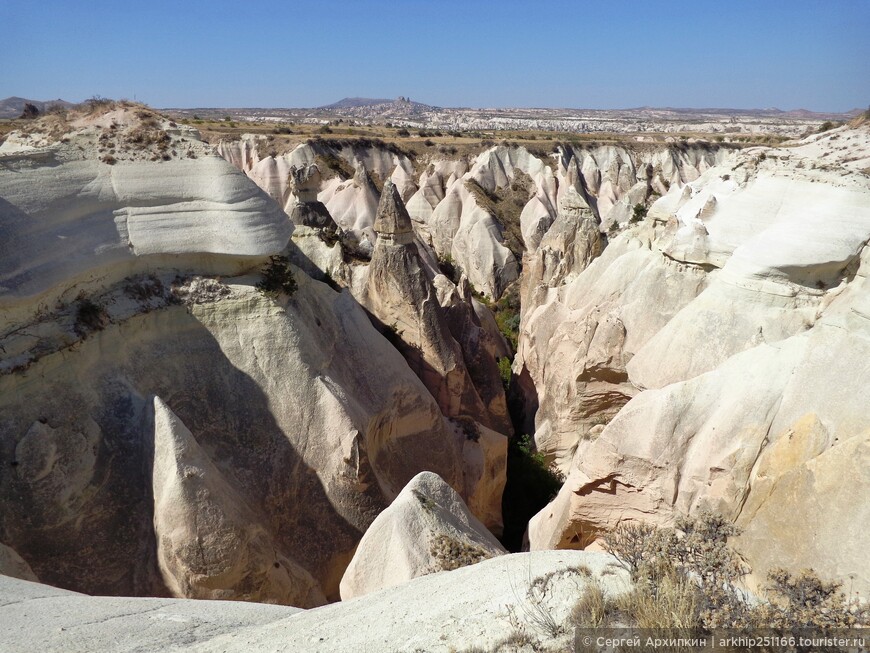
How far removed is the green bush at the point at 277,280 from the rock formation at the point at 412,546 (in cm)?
362

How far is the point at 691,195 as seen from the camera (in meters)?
13.4

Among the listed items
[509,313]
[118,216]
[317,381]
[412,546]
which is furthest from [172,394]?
[509,313]

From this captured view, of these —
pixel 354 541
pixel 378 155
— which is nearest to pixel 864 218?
pixel 354 541

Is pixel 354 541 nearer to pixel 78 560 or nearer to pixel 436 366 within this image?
pixel 78 560

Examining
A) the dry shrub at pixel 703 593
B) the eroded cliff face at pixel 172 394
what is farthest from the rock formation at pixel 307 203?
the dry shrub at pixel 703 593

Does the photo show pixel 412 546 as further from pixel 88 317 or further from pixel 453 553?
pixel 88 317

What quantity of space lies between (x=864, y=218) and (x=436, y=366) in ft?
24.8

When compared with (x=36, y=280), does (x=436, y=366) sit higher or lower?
lower

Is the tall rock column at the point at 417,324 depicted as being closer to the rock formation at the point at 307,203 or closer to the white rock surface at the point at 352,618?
the rock formation at the point at 307,203

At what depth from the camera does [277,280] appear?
28.2ft

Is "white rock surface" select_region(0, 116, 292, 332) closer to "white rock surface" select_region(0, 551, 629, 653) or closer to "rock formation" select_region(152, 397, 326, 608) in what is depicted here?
"rock formation" select_region(152, 397, 326, 608)

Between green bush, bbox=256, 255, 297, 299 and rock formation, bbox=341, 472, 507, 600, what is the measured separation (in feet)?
11.9

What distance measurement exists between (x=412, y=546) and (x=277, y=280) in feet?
14.7

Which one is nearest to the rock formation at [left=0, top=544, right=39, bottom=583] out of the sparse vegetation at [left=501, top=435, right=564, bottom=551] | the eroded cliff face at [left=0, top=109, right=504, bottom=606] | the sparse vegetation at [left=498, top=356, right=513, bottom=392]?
the eroded cliff face at [left=0, top=109, right=504, bottom=606]
